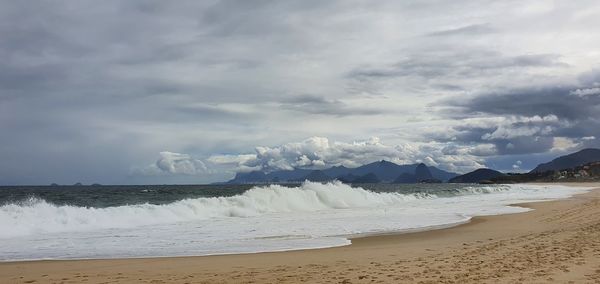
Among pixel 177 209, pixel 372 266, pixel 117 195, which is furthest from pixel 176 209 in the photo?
pixel 117 195

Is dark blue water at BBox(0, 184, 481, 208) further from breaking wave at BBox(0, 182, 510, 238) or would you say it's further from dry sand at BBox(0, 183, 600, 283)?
dry sand at BBox(0, 183, 600, 283)

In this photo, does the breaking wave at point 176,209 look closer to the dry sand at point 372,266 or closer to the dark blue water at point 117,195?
the dry sand at point 372,266

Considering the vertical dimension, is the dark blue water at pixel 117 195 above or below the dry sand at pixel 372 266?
above

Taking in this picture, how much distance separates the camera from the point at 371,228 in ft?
64.2

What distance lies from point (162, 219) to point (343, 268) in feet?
59.6

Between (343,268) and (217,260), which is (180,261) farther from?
(343,268)

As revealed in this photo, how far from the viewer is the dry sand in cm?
895

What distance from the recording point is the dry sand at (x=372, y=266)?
8.95 metres

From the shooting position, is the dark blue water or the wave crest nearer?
the wave crest

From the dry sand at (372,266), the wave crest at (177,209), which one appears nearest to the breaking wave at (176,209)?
the wave crest at (177,209)

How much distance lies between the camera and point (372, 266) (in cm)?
1026

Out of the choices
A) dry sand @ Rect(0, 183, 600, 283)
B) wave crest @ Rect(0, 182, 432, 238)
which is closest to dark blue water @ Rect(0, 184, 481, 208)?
wave crest @ Rect(0, 182, 432, 238)

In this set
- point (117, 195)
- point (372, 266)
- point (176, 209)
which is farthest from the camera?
point (117, 195)

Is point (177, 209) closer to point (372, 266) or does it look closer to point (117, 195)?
point (372, 266)
